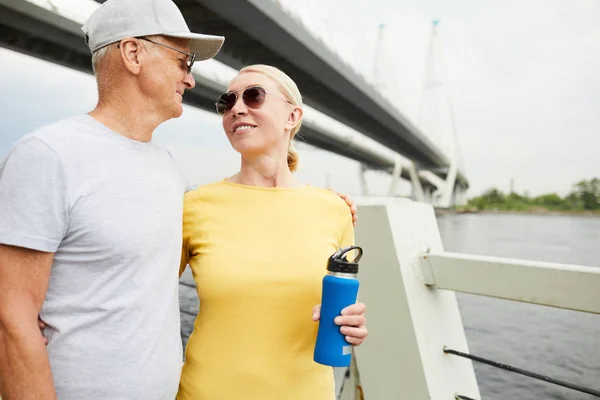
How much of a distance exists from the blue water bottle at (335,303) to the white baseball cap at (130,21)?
1.85 feet

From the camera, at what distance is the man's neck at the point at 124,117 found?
949mm

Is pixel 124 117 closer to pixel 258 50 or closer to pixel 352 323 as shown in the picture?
pixel 352 323

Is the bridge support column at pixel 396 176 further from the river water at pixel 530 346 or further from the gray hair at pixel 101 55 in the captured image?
the gray hair at pixel 101 55

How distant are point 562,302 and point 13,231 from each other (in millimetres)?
1113

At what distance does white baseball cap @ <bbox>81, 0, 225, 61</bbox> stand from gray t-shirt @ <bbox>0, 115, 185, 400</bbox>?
183mm

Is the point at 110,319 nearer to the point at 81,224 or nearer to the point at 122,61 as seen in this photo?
the point at 81,224

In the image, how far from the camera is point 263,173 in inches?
46.0

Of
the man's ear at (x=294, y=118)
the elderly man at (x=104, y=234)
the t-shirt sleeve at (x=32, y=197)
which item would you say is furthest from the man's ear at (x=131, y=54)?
the man's ear at (x=294, y=118)

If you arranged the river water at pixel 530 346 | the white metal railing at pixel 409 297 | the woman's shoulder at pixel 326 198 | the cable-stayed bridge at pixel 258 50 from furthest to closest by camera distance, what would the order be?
the cable-stayed bridge at pixel 258 50 < the river water at pixel 530 346 < the white metal railing at pixel 409 297 < the woman's shoulder at pixel 326 198

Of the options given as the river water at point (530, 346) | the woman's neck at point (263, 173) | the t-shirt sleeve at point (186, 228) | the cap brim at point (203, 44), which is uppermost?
the cap brim at point (203, 44)

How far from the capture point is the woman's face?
115 cm

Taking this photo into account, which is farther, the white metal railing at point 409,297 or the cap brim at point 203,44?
the white metal railing at point 409,297

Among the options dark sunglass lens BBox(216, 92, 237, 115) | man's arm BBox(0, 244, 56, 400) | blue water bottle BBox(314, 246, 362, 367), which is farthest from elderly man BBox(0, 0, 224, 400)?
blue water bottle BBox(314, 246, 362, 367)

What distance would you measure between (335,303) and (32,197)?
56 centimetres
